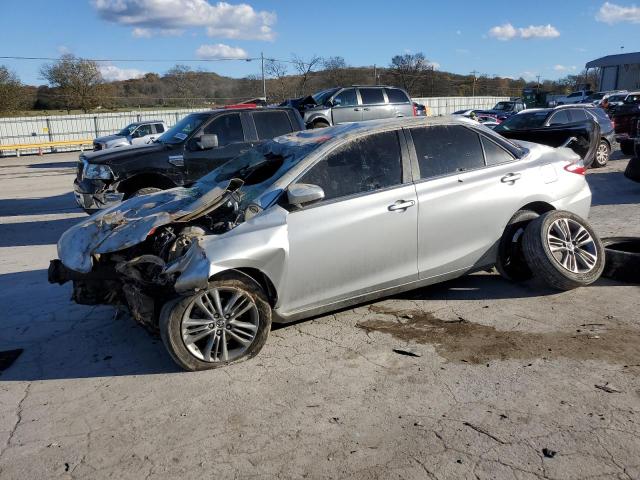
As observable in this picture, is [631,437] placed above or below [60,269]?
below

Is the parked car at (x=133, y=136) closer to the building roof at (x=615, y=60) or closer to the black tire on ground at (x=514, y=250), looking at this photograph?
the black tire on ground at (x=514, y=250)

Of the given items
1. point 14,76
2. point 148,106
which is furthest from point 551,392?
point 148,106

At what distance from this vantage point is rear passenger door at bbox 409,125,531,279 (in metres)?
4.79

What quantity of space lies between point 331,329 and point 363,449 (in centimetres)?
172

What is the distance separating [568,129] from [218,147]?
8135mm

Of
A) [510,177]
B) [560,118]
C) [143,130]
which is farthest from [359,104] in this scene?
[510,177]

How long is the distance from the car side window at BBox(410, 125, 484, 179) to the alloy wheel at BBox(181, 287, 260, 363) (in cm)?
196

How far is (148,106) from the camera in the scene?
56.9m

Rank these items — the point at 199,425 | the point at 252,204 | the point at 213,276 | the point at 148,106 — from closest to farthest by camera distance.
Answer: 1. the point at 199,425
2. the point at 213,276
3. the point at 252,204
4. the point at 148,106

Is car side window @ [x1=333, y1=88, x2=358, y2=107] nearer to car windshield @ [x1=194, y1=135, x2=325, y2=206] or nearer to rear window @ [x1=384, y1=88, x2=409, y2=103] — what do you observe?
rear window @ [x1=384, y1=88, x2=409, y2=103]

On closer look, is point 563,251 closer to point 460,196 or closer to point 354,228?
point 460,196

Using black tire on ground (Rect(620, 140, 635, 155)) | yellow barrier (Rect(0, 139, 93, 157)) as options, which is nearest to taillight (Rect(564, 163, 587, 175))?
black tire on ground (Rect(620, 140, 635, 155))

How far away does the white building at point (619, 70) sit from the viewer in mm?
61812

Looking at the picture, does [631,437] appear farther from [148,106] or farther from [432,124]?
[148,106]
